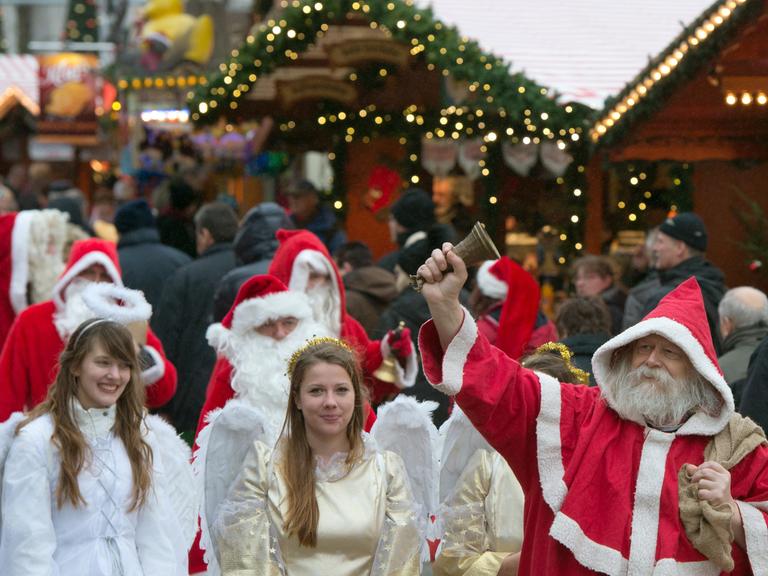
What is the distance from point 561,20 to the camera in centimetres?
1456

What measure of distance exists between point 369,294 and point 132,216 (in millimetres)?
1871

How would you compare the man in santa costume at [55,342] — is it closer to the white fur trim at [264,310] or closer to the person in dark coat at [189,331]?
the white fur trim at [264,310]

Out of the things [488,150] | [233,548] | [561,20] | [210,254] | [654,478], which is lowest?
[233,548]

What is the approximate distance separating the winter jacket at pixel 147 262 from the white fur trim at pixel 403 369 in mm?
3022

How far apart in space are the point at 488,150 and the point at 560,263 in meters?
1.51

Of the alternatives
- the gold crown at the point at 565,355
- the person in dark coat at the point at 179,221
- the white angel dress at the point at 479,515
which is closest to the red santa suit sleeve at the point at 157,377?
the white angel dress at the point at 479,515

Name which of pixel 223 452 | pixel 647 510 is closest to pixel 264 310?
pixel 223 452

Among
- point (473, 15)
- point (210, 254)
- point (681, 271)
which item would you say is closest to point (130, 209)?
point (210, 254)

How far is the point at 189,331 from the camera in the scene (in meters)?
9.79

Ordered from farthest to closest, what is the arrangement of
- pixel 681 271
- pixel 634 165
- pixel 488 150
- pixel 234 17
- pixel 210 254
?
pixel 234 17 → pixel 488 150 → pixel 634 165 → pixel 210 254 → pixel 681 271

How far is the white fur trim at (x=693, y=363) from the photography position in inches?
180

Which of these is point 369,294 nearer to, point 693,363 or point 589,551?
point 693,363

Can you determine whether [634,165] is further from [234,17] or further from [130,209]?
[234,17]

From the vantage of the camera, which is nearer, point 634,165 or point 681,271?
point 681,271
